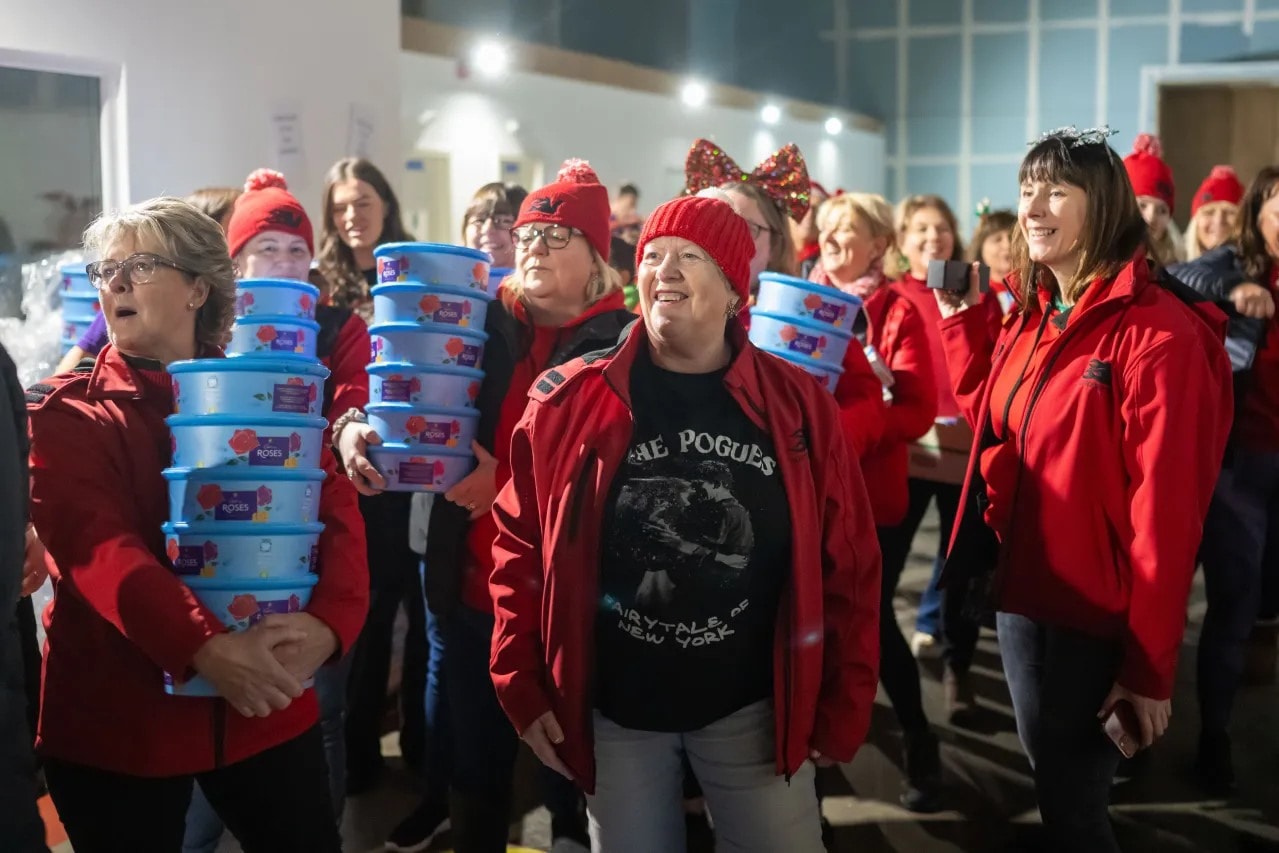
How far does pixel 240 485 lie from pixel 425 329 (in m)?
0.73

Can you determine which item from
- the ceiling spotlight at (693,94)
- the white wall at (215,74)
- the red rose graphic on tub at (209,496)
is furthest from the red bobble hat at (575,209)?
the ceiling spotlight at (693,94)

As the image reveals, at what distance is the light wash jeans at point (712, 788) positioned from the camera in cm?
190

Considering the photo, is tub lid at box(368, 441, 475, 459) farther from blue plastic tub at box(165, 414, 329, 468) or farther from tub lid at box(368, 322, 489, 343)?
blue plastic tub at box(165, 414, 329, 468)

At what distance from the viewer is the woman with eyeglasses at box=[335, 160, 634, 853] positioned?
2.46 meters

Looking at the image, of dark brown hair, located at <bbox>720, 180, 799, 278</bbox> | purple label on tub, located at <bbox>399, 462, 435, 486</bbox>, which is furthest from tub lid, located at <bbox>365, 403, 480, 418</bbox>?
dark brown hair, located at <bbox>720, 180, 799, 278</bbox>

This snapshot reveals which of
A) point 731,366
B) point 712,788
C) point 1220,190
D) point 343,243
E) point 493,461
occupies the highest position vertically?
point 1220,190

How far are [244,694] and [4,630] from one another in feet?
1.09

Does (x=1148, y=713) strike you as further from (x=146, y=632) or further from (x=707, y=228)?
(x=146, y=632)

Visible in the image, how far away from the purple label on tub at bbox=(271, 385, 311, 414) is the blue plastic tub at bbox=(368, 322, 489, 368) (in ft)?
1.87

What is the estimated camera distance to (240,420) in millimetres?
1738

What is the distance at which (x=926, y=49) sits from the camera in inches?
489

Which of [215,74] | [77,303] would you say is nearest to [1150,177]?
[215,74]

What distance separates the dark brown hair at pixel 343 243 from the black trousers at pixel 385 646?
638 mm

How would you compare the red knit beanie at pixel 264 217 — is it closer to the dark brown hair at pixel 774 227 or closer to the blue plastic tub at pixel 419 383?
the blue plastic tub at pixel 419 383
